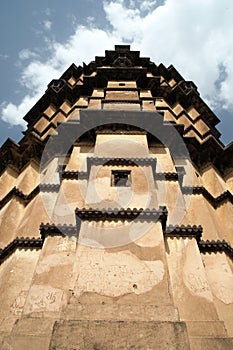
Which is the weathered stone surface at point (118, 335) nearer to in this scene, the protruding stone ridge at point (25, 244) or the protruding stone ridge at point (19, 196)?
Answer: the protruding stone ridge at point (25, 244)

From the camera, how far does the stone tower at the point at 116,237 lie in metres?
6.13

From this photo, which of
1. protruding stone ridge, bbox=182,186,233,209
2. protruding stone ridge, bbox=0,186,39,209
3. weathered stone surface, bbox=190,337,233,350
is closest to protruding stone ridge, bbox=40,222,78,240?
weathered stone surface, bbox=190,337,233,350

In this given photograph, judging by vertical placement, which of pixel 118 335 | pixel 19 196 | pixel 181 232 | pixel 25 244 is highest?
pixel 19 196

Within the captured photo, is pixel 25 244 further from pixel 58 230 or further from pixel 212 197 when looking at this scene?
pixel 212 197

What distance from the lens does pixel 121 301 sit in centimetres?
635

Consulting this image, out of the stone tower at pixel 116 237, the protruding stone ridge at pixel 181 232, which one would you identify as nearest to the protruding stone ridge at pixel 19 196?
the stone tower at pixel 116 237

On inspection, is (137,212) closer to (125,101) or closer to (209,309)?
(209,309)

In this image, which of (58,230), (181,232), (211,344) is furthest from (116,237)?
(211,344)

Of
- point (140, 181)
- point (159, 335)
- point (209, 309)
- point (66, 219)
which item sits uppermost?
point (140, 181)

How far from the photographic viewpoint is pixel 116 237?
25.3ft

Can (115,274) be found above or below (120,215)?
below

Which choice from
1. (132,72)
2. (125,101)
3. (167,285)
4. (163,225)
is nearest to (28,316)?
(167,285)

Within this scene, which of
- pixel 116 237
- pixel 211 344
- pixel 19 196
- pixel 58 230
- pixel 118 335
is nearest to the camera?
pixel 118 335

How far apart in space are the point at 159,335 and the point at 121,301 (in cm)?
102
